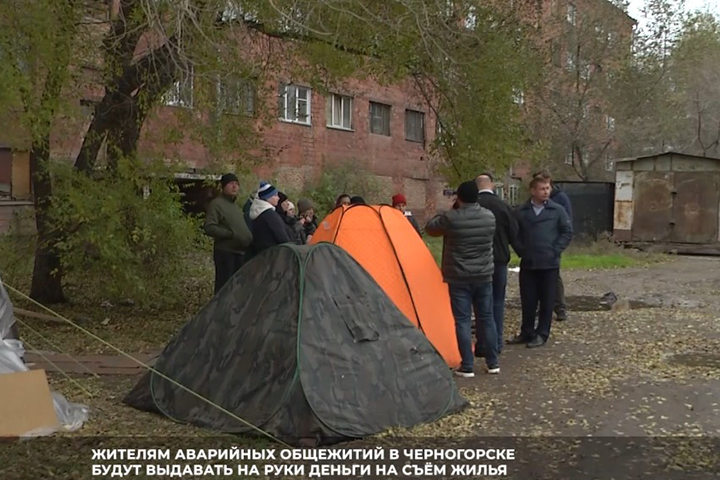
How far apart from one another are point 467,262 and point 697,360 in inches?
108

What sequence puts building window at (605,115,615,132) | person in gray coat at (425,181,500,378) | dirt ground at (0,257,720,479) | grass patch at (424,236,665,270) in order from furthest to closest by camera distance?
building window at (605,115,615,132) → grass patch at (424,236,665,270) → person in gray coat at (425,181,500,378) → dirt ground at (0,257,720,479)

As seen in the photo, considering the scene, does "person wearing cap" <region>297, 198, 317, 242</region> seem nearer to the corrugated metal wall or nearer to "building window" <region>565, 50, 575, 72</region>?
the corrugated metal wall

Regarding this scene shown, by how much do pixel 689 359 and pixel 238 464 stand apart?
198 inches

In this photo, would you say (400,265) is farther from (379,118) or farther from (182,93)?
(379,118)

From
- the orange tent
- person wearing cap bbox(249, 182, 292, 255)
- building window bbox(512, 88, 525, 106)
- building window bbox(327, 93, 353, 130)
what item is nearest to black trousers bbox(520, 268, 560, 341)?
the orange tent

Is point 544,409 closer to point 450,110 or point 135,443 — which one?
point 135,443

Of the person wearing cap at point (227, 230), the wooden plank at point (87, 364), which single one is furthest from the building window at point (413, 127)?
the wooden plank at point (87, 364)

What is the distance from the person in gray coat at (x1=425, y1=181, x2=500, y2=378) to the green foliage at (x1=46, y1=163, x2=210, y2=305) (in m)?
3.44

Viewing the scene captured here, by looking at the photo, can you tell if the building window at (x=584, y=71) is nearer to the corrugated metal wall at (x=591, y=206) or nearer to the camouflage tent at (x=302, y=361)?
the corrugated metal wall at (x=591, y=206)

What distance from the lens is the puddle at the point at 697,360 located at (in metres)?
7.44

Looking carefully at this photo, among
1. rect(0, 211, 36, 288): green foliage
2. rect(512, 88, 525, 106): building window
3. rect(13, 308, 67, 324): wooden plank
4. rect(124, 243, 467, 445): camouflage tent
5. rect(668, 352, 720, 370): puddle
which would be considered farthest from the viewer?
rect(0, 211, 36, 288): green foliage

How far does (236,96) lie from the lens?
9.10 m

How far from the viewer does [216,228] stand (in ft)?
26.7

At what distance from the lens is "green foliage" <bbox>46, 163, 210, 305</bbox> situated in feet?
27.4
